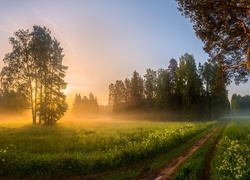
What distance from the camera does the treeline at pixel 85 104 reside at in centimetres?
14012

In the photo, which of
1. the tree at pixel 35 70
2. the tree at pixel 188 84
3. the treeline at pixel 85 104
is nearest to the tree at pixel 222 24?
the tree at pixel 35 70

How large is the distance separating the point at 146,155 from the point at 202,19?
10.9 meters

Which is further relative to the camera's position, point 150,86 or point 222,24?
point 150,86

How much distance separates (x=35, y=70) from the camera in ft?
144

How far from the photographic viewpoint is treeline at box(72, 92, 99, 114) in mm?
140125

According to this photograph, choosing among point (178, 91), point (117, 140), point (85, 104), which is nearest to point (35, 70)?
point (117, 140)

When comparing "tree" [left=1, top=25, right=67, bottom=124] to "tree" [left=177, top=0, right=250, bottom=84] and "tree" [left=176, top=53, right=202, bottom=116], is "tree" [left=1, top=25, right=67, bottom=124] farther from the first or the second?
"tree" [left=176, top=53, right=202, bottom=116]

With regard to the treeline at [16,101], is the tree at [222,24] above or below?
above

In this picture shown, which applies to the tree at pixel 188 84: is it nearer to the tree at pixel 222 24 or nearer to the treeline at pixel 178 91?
the treeline at pixel 178 91

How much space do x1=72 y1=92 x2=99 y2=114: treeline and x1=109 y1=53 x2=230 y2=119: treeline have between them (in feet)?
123

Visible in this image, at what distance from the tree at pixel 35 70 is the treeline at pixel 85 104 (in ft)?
310

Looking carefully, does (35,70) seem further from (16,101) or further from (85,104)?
(85,104)

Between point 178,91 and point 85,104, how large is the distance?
251 ft

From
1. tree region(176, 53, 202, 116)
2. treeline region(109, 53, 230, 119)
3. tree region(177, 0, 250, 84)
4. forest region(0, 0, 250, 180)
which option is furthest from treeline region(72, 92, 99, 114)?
tree region(177, 0, 250, 84)
